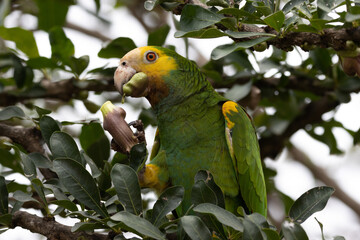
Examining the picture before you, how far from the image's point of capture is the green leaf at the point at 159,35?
2.00 m

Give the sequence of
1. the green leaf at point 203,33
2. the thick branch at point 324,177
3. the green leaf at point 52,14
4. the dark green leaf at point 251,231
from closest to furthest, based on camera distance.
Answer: the dark green leaf at point 251,231
the green leaf at point 203,33
the green leaf at point 52,14
the thick branch at point 324,177

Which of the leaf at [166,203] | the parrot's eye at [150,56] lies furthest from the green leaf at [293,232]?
the parrot's eye at [150,56]

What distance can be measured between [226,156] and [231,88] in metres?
0.59

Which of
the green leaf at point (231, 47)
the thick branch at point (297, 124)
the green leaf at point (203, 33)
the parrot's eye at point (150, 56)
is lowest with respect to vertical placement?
the thick branch at point (297, 124)

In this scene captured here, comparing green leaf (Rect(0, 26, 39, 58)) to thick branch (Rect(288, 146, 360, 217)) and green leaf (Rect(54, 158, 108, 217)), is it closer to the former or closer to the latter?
green leaf (Rect(54, 158, 108, 217))

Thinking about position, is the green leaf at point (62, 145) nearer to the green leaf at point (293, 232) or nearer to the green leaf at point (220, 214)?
the green leaf at point (220, 214)

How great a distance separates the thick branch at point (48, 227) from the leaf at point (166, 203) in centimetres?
18

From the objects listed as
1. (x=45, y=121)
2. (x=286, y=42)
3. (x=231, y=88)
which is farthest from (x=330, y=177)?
(x=45, y=121)

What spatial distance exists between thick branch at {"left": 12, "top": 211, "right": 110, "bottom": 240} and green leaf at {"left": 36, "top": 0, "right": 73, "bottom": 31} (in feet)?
3.60

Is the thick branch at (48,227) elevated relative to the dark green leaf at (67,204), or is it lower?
lower

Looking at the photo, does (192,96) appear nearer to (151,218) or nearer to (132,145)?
(132,145)

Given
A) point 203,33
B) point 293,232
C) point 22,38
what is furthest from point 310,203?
point 22,38

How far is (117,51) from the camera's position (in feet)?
6.49

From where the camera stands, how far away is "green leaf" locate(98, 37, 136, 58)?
193 cm
